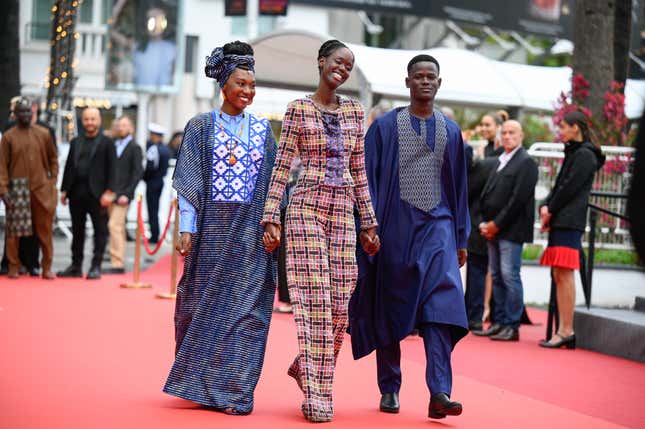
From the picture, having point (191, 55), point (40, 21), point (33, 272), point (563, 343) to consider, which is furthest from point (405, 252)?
point (191, 55)

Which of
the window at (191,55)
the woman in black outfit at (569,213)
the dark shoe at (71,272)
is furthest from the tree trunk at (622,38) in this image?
the window at (191,55)

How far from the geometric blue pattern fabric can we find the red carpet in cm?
118

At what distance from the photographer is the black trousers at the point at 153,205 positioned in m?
22.3

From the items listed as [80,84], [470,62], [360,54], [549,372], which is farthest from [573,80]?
[80,84]

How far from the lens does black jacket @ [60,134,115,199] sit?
625 inches

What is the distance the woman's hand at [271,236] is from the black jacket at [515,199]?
16.2ft

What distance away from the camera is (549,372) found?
9.83 m

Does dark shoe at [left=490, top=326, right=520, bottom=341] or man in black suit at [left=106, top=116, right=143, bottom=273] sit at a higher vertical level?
man in black suit at [left=106, top=116, right=143, bottom=273]

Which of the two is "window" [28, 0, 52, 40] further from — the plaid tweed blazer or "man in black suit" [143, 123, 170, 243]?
the plaid tweed blazer

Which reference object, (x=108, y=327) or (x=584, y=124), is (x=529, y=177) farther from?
(x=108, y=327)

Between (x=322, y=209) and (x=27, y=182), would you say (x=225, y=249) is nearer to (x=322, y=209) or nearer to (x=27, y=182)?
(x=322, y=209)

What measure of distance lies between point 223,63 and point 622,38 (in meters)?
14.4

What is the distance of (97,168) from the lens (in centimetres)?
1589

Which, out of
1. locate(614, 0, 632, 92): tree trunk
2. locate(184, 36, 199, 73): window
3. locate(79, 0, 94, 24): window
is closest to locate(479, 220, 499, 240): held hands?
locate(614, 0, 632, 92): tree trunk
